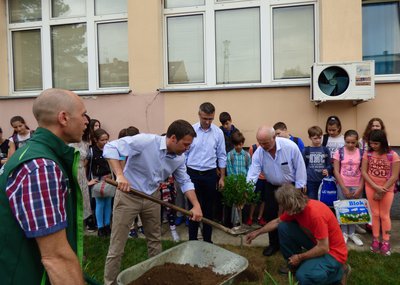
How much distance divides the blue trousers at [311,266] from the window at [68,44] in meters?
4.68

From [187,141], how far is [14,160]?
183 centimetres

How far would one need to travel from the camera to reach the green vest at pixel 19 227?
4.25ft

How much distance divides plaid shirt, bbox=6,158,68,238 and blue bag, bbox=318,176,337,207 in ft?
13.9

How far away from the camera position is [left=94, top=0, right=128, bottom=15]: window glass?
6840 mm

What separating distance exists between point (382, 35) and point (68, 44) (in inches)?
242

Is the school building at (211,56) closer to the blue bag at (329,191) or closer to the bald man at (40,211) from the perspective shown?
the blue bag at (329,191)

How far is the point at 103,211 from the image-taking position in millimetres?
5094

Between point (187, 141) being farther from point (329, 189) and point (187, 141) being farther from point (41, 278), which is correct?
point (329, 189)

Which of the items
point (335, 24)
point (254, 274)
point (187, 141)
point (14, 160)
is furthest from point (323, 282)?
point (335, 24)

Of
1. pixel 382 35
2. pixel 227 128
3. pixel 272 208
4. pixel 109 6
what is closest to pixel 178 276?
pixel 272 208

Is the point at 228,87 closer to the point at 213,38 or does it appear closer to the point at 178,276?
the point at 213,38

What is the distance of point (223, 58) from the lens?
6.45 metres

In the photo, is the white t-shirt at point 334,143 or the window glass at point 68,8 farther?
the window glass at point 68,8

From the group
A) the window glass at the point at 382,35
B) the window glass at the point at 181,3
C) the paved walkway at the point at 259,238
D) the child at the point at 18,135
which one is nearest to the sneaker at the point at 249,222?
the paved walkway at the point at 259,238
